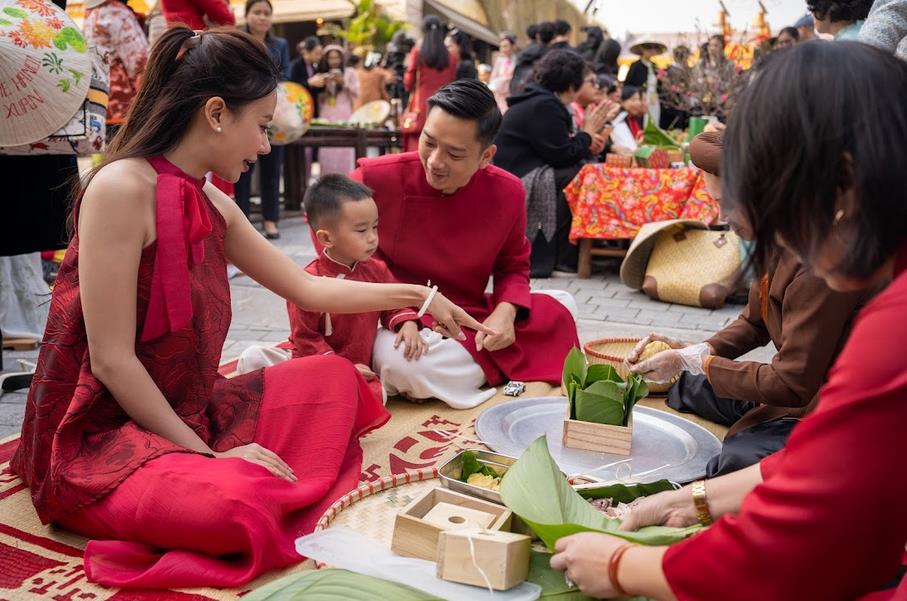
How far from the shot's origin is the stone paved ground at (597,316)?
4504mm

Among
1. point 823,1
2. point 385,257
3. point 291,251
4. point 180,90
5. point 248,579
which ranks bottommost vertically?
point 291,251

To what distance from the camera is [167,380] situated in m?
2.24

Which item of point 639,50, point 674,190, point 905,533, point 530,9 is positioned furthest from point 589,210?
point 530,9

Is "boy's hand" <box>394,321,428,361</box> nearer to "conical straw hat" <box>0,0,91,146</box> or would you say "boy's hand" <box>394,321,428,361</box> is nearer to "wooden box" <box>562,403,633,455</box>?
"wooden box" <box>562,403,633,455</box>

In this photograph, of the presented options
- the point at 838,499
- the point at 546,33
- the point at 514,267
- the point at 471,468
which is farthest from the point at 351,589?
the point at 546,33

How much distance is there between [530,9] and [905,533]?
22.7m

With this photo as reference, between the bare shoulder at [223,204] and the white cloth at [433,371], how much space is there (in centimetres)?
100

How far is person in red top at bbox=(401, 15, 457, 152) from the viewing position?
8883 millimetres

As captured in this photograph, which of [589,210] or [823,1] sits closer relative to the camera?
[823,1]

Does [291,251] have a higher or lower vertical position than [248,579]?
lower

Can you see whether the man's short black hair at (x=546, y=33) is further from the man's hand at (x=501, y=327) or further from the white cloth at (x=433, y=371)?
the white cloth at (x=433, y=371)

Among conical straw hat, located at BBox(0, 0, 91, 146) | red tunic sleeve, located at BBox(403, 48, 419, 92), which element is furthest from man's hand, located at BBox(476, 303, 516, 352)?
red tunic sleeve, located at BBox(403, 48, 419, 92)

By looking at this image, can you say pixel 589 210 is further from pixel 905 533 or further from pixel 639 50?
pixel 639 50

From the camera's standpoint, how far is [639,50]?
Answer: 11.9 meters
